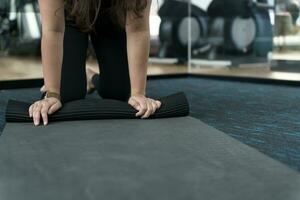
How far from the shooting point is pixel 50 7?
1.27 m

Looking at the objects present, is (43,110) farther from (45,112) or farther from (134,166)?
(134,166)

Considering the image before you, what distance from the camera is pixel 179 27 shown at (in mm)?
4113

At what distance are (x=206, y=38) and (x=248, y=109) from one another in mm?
2085

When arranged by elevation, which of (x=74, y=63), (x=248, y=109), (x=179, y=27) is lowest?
(x=248, y=109)

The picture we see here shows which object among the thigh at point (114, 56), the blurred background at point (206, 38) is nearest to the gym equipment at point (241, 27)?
the blurred background at point (206, 38)

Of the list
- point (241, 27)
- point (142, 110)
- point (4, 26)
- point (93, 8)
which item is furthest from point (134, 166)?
point (241, 27)

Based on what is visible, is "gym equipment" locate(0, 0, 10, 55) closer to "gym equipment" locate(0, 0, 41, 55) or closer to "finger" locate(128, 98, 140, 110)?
"gym equipment" locate(0, 0, 41, 55)

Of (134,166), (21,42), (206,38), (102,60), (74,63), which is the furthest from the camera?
(206,38)

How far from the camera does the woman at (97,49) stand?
1.29m

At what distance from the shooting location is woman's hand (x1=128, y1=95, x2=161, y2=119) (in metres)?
1.29

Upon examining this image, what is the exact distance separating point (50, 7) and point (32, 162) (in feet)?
1.85

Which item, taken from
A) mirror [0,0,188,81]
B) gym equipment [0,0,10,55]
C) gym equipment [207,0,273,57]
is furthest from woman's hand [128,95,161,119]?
gym equipment [207,0,273,57]

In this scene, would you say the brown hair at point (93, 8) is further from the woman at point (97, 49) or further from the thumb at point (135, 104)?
the thumb at point (135, 104)

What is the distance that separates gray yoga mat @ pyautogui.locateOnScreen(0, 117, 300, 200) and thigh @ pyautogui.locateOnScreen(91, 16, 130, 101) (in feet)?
1.70
